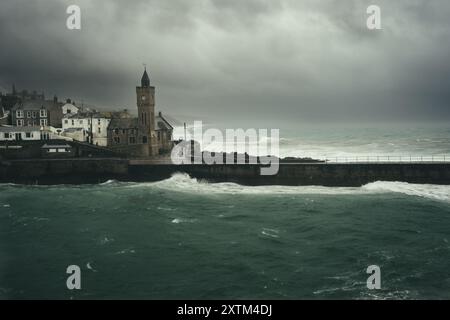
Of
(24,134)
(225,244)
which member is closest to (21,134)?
(24,134)

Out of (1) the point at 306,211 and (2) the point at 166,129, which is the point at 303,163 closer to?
(1) the point at 306,211

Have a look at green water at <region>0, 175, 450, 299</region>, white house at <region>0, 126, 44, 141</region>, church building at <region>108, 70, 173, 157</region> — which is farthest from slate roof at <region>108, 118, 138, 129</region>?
green water at <region>0, 175, 450, 299</region>

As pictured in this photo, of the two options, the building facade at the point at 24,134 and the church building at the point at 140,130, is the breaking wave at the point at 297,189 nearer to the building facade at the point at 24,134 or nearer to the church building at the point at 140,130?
the church building at the point at 140,130

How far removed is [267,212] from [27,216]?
68.7 ft

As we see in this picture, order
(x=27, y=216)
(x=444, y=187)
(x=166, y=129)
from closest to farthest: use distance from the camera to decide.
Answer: (x=27, y=216), (x=444, y=187), (x=166, y=129)

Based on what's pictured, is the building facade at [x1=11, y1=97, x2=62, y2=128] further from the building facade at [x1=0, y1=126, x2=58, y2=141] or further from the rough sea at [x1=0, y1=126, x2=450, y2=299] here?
the rough sea at [x1=0, y1=126, x2=450, y2=299]

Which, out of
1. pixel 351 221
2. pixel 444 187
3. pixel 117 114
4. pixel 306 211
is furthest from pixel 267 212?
pixel 117 114

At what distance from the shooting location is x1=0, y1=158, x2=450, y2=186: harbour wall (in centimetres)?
4969

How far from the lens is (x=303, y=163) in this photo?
52.0 metres

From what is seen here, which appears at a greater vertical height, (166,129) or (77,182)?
(166,129)

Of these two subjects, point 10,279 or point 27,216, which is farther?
point 27,216

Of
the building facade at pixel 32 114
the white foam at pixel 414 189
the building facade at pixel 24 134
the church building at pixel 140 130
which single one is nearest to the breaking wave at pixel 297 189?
the white foam at pixel 414 189

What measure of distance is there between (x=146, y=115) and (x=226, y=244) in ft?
133
